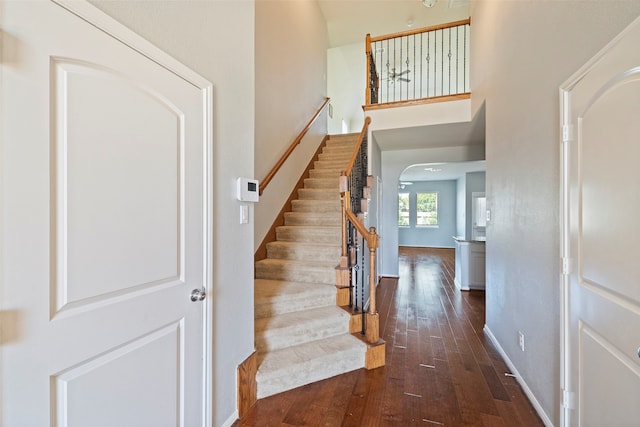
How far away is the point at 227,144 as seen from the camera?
167 centimetres

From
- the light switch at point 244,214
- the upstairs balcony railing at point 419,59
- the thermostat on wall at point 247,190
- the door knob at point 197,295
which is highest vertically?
the upstairs balcony railing at point 419,59

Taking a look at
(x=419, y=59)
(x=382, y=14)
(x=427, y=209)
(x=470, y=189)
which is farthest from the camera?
(x=427, y=209)

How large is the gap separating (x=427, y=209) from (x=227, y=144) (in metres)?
10.8

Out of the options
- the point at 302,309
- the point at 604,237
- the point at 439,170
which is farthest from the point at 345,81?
the point at 604,237

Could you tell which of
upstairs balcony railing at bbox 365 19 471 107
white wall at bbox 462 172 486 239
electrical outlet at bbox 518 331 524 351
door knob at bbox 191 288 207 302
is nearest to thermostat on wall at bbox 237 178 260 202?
door knob at bbox 191 288 207 302

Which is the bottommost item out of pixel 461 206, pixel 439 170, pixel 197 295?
pixel 197 295

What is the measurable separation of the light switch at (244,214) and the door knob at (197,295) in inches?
20.1

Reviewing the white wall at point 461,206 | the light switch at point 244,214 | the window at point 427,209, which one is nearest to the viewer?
the light switch at point 244,214

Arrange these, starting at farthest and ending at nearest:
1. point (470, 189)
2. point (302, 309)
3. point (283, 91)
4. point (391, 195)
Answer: point (470, 189), point (391, 195), point (283, 91), point (302, 309)

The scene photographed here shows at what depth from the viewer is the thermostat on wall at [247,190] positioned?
5.79 feet

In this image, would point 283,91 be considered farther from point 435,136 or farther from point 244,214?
point 244,214

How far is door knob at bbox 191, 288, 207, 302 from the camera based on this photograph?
1.41 m

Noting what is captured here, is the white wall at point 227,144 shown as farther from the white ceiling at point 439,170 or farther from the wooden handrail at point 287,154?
the white ceiling at point 439,170

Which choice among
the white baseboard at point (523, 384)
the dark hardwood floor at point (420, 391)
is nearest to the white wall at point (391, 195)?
the dark hardwood floor at point (420, 391)
